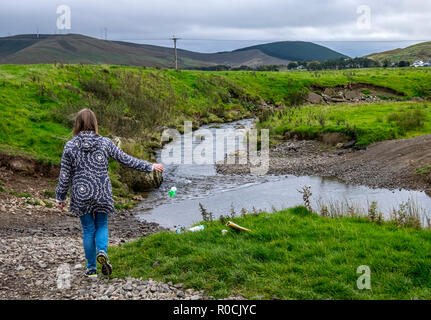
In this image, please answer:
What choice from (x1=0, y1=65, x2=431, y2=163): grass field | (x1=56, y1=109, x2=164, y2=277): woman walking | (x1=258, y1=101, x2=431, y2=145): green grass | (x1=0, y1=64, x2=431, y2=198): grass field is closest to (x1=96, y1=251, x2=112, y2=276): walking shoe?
(x1=56, y1=109, x2=164, y2=277): woman walking

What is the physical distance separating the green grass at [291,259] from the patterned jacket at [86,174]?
1692 mm

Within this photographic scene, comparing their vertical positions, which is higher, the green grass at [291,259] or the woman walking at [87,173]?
the woman walking at [87,173]

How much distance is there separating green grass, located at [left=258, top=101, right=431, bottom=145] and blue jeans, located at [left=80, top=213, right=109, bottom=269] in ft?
96.6

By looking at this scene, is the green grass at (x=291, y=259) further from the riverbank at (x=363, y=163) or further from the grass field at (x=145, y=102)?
the riverbank at (x=363, y=163)

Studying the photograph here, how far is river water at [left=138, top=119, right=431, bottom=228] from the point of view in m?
20.2

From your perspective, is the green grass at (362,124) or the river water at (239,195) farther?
the green grass at (362,124)

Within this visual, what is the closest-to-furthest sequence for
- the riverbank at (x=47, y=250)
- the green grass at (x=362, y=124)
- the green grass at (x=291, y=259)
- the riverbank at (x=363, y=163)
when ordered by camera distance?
the green grass at (x=291, y=259) < the riverbank at (x=47, y=250) < the riverbank at (x=363, y=163) < the green grass at (x=362, y=124)

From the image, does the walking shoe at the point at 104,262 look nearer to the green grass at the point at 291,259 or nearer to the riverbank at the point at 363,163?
the green grass at the point at 291,259

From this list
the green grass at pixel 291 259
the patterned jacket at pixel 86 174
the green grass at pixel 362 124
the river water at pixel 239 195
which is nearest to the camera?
the green grass at pixel 291 259

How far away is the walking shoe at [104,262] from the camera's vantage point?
324 inches

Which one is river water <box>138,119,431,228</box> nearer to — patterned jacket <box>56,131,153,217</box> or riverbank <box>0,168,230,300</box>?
riverbank <box>0,168,230,300</box>

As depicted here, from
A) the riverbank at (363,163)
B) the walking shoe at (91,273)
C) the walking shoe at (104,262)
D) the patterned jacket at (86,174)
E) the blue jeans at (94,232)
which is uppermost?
the patterned jacket at (86,174)

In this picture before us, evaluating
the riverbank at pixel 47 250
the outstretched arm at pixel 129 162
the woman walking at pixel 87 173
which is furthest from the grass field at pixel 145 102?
the outstretched arm at pixel 129 162
